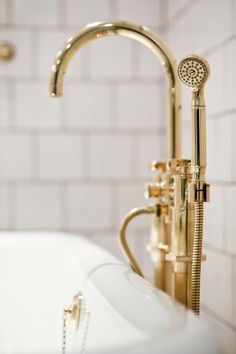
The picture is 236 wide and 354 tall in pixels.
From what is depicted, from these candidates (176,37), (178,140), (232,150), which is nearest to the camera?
(178,140)

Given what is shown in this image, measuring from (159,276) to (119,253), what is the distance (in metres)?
0.72

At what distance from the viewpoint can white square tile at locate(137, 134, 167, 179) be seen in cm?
183

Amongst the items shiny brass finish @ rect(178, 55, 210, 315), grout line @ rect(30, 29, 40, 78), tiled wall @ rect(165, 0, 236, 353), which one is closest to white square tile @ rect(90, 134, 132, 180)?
grout line @ rect(30, 29, 40, 78)

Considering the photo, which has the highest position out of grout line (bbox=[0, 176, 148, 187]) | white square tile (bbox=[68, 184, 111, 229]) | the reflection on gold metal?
the reflection on gold metal

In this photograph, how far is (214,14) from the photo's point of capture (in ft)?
4.38

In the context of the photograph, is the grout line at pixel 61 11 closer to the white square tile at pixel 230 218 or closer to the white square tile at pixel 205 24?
the white square tile at pixel 205 24

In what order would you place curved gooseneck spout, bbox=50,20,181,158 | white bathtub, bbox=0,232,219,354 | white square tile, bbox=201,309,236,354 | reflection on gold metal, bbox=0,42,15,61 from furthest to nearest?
reflection on gold metal, bbox=0,42,15,61
white square tile, bbox=201,309,236,354
curved gooseneck spout, bbox=50,20,181,158
white bathtub, bbox=0,232,219,354

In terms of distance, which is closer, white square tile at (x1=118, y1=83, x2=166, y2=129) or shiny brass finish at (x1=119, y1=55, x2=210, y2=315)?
shiny brass finish at (x1=119, y1=55, x2=210, y2=315)

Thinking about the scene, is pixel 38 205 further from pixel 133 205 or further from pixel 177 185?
pixel 177 185

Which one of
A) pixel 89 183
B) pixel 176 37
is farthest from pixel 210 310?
pixel 176 37

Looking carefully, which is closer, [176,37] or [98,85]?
[176,37]

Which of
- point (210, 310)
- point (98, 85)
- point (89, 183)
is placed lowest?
point (210, 310)

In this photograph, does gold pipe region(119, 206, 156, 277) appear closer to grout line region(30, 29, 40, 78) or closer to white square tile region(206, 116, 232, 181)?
white square tile region(206, 116, 232, 181)

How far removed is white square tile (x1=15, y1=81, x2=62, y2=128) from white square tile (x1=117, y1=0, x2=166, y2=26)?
31 cm
